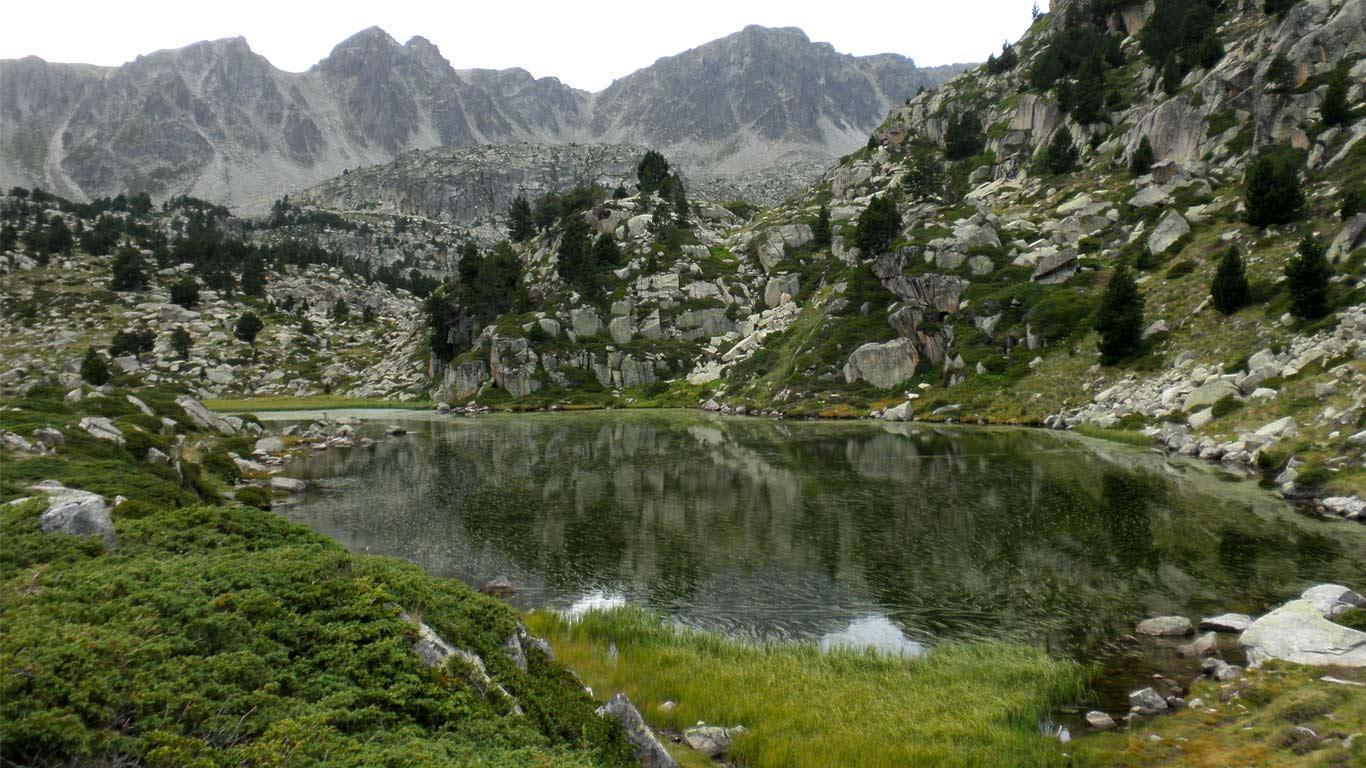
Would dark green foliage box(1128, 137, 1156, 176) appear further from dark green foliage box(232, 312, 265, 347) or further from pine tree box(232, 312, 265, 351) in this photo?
dark green foliage box(232, 312, 265, 347)

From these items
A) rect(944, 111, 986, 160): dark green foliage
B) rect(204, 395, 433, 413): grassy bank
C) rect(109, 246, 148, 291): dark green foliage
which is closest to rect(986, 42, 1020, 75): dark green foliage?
rect(944, 111, 986, 160): dark green foliage

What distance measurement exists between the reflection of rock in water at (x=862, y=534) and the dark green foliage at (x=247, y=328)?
418 feet

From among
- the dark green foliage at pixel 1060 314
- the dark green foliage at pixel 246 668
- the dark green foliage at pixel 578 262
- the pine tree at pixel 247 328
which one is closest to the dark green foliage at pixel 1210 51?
the dark green foliage at pixel 1060 314

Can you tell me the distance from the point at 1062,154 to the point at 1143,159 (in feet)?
61.9

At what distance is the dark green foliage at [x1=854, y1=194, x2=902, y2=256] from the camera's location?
110312 millimetres

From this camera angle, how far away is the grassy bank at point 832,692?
41.2 feet

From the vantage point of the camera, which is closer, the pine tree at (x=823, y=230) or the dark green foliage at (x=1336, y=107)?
the dark green foliage at (x=1336, y=107)

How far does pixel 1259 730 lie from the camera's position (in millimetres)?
12305

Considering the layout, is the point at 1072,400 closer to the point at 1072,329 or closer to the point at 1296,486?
the point at 1072,329

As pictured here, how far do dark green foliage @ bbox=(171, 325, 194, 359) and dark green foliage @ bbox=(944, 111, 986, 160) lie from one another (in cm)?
18232

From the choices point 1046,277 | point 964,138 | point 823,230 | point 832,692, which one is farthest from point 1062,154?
point 832,692

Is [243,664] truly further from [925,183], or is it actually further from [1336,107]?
[925,183]

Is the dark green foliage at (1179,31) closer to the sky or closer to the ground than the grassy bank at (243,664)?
closer to the sky

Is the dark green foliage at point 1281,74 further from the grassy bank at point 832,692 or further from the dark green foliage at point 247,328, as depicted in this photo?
the dark green foliage at point 247,328
